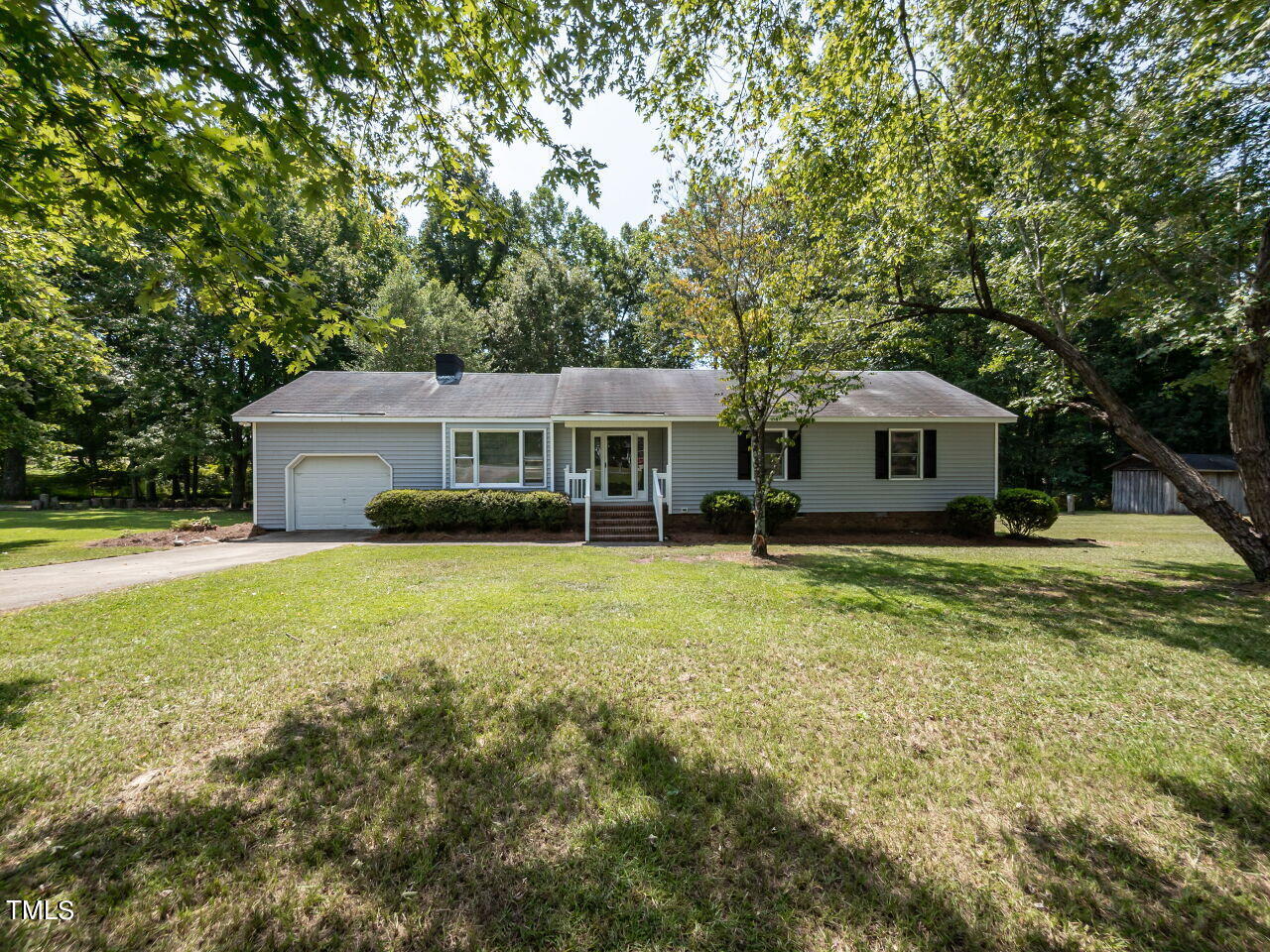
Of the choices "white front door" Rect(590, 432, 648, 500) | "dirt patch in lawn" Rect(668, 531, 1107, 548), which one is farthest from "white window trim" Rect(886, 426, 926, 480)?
"white front door" Rect(590, 432, 648, 500)

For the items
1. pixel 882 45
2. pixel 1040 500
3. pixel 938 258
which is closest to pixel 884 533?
pixel 1040 500

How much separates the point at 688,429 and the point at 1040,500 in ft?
30.2

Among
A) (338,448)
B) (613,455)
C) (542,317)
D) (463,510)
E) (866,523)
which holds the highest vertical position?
(542,317)

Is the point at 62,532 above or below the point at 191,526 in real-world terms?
below

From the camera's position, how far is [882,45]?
5.22m

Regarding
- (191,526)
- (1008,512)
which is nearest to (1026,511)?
(1008,512)

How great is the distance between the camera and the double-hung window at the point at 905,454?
14594mm

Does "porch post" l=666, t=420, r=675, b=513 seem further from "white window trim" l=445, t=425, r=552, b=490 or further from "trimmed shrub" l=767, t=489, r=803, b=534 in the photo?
"white window trim" l=445, t=425, r=552, b=490

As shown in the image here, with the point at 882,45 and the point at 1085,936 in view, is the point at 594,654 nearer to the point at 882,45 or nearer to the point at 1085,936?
the point at 1085,936

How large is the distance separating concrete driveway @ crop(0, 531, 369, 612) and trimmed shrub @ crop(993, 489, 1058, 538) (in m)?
16.7

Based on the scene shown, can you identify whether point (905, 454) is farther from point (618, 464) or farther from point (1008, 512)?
point (618, 464)

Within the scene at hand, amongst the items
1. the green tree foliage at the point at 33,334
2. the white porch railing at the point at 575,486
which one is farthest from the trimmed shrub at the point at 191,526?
the white porch railing at the point at 575,486

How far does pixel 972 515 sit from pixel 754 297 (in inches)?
341

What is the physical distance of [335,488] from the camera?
570 inches
